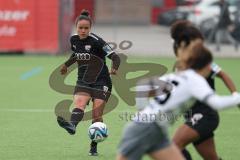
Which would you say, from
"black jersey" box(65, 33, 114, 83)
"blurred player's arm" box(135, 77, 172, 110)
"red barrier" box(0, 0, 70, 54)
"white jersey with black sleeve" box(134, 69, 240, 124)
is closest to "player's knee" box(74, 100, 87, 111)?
"black jersey" box(65, 33, 114, 83)

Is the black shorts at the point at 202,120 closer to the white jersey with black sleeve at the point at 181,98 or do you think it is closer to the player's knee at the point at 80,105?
the white jersey with black sleeve at the point at 181,98

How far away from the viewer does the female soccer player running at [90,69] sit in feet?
35.3

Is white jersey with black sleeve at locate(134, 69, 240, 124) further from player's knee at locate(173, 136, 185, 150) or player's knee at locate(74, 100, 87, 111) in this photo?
player's knee at locate(74, 100, 87, 111)

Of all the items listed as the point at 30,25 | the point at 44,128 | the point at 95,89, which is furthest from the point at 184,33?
the point at 30,25

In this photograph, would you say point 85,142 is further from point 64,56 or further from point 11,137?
point 64,56

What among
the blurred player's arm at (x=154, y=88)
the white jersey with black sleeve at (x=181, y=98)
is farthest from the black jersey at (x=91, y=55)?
the white jersey with black sleeve at (x=181, y=98)

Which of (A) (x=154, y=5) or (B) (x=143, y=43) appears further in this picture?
(A) (x=154, y=5)

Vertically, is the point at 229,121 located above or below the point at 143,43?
above

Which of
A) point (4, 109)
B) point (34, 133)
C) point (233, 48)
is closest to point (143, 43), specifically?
point (233, 48)

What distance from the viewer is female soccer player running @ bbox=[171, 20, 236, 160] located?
8.38m

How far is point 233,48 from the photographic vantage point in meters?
29.6

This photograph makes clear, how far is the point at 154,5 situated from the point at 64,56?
1394 cm

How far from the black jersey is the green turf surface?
43.6 inches

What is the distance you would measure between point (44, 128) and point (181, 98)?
6493mm
